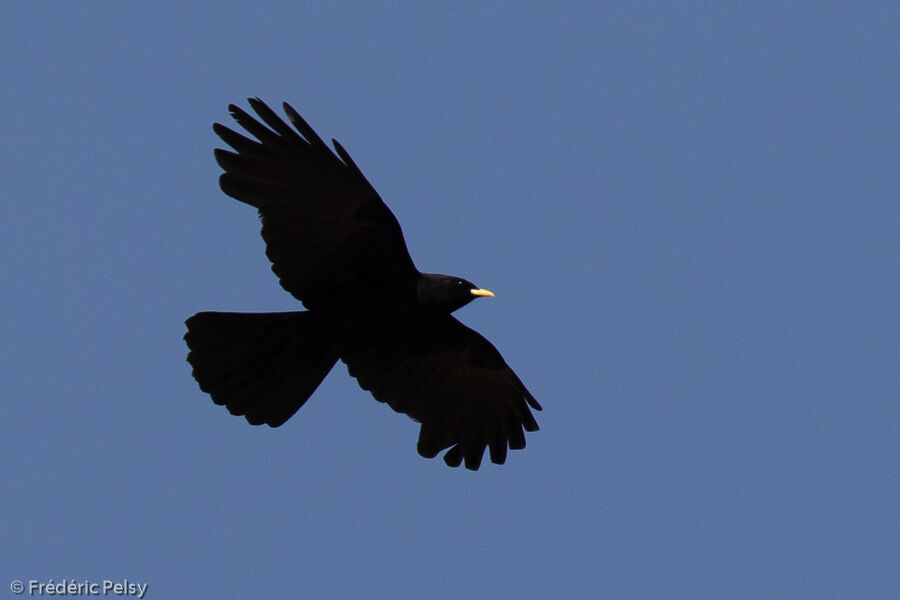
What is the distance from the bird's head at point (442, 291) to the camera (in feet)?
39.6

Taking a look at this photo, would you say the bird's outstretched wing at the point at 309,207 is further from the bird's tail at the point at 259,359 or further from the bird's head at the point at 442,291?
the bird's tail at the point at 259,359

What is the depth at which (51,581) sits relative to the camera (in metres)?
10.8

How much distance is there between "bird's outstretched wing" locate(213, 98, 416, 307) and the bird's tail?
385 mm

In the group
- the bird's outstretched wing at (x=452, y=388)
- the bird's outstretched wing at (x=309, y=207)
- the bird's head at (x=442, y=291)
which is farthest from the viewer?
the bird's outstretched wing at (x=452, y=388)

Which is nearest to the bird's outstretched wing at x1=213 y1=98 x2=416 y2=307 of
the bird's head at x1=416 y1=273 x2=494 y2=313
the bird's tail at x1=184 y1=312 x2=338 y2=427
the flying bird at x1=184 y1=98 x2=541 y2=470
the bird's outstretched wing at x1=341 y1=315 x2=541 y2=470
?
the flying bird at x1=184 y1=98 x2=541 y2=470

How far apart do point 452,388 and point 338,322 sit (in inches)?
61.3

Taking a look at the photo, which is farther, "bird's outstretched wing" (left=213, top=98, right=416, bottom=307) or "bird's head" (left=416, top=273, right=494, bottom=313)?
"bird's head" (left=416, top=273, right=494, bottom=313)

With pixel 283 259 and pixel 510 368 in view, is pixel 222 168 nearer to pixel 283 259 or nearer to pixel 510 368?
pixel 283 259

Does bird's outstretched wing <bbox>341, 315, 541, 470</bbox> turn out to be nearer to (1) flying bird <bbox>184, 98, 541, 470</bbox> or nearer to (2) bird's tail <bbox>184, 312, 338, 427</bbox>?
(1) flying bird <bbox>184, 98, 541, 470</bbox>

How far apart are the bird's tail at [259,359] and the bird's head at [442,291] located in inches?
37.5

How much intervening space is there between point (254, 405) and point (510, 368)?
2435mm

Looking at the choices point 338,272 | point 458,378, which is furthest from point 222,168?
point 458,378

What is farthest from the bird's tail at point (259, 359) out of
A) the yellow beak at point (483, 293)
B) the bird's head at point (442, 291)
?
the yellow beak at point (483, 293)

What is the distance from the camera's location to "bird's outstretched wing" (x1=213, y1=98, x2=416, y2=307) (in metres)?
11.6
